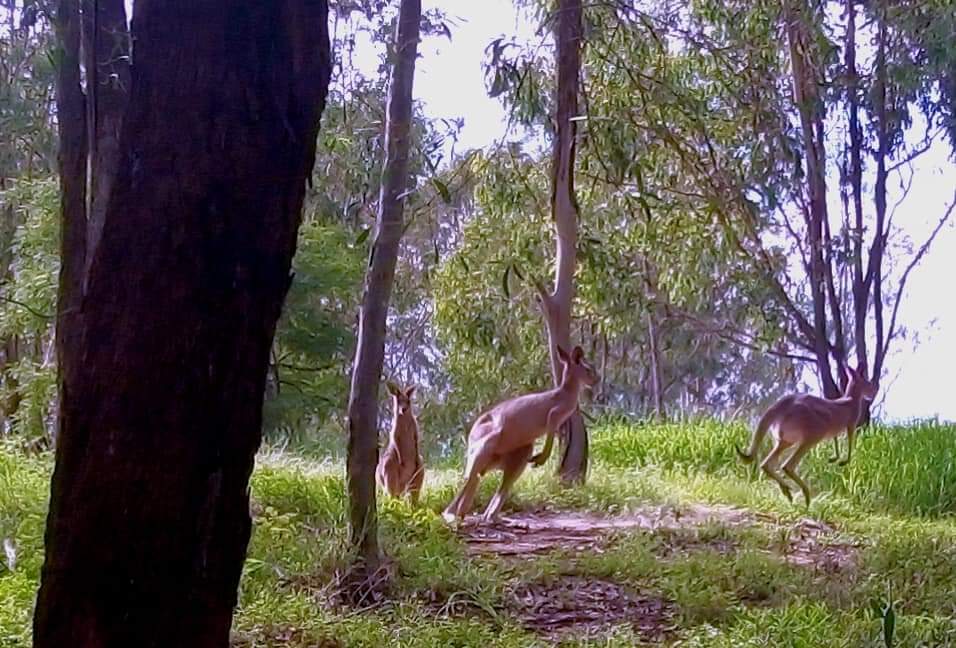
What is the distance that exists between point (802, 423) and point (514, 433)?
1.59m

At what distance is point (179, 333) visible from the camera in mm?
1949

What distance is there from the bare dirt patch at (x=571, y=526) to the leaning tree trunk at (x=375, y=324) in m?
0.85

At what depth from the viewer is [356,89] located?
6.28 m

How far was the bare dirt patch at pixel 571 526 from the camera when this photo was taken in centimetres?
525

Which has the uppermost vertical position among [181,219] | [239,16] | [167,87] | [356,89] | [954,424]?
[356,89]

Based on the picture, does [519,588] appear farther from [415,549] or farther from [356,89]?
[356,89]

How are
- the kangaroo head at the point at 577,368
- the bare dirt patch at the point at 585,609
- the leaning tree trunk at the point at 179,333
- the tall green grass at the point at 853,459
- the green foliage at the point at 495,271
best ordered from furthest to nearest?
the green foliage at the point at 495,271 → the tall green grass at the point at 853,459 → the kangaroo head at the point at 577,368 → the bare dirt patch at the point at 585,609 → the leaning tree trunk at the point at 179,333

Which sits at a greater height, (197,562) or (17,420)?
(197,562)

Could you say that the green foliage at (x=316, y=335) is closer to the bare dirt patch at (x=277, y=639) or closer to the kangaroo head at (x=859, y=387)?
Result: the kangaroo head at (x=859, y=387)

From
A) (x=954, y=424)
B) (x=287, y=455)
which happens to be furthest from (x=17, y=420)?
(x=954, y=424)

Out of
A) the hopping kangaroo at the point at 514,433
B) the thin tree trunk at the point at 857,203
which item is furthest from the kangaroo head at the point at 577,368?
the thin tree trunk at the point at 857,203

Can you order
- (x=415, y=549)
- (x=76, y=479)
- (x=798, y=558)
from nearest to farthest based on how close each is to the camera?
(x=76, y=479)
(x=415, y=549)
(x=798, y=558)

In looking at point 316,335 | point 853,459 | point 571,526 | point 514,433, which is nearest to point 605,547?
point 571,526

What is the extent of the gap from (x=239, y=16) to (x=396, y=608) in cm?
252
